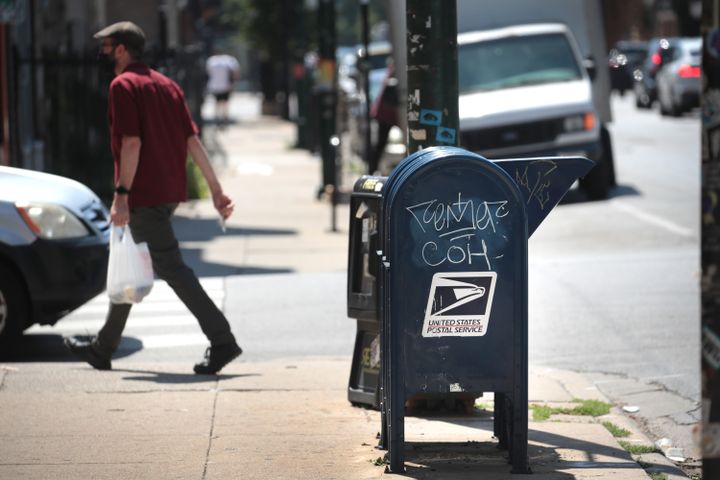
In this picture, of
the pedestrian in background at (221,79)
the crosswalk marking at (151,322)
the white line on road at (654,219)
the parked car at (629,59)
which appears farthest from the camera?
the parked car at (629,59)

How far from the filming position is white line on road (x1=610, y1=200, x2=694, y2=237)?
14609 mm

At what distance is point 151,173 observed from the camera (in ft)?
25.7

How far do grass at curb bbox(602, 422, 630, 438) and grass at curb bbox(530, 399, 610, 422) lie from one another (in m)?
0.25

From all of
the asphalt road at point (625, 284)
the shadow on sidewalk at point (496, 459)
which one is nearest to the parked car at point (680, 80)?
the asphalt road at point (625, 284)

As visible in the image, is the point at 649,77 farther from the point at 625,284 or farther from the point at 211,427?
the point at 211,427

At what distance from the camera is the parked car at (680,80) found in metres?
31.7

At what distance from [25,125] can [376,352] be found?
10.2m

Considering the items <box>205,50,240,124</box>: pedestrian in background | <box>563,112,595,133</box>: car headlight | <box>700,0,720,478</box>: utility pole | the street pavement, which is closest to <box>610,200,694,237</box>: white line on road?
<box>563,112,595,133</box>: car headlight

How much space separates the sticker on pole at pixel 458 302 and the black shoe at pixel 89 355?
3035 millimetres

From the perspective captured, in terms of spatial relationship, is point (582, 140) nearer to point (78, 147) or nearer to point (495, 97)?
point (495, 97)

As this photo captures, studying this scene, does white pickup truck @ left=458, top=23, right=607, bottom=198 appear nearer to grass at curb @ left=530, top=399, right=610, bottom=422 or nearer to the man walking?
the man walking

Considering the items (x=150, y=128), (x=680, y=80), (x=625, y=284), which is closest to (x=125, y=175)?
(x=150, y=128)

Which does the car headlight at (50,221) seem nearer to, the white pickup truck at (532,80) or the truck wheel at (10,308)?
the truck wheel at (10,308)

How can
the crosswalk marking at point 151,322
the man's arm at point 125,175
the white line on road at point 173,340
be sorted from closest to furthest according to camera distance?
the man's arm at point 125,175, the white line on road at point 173,340, the crosswalk marking at point 151,322
